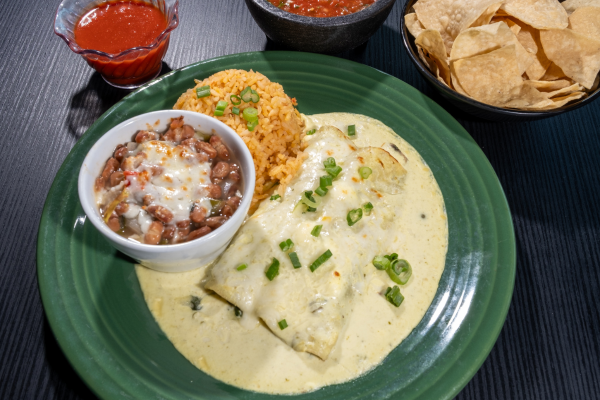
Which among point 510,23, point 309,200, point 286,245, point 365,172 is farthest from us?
point 510,23

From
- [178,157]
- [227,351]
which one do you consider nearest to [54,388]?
[227,351]

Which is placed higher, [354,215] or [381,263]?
[354,215]

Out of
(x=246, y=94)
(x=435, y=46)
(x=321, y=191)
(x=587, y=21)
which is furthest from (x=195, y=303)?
(x=587, y=21)

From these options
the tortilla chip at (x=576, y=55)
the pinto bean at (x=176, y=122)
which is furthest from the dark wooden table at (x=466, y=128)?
the pinto bean at (x=176, y=122)

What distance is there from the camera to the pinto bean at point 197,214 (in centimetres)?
162

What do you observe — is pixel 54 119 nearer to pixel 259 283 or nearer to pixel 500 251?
pixel 259 283

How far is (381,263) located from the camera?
6.27ft

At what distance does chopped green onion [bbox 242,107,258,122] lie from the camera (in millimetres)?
2135

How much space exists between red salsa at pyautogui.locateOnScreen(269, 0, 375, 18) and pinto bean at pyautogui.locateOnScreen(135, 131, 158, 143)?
121cm

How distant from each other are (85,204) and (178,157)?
15.4 inches

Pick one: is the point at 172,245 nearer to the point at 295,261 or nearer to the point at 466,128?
the point at 295,261

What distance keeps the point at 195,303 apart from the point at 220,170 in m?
0.61

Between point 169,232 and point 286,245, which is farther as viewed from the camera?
point 286,245

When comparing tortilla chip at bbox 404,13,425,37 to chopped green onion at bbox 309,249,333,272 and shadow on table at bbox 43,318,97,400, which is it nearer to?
chopped green onion at bbox 309,249,333,272
